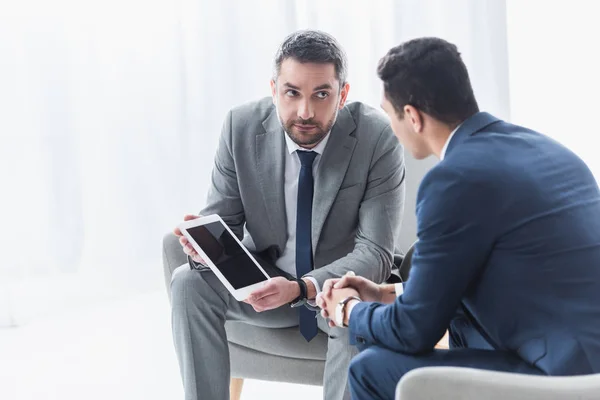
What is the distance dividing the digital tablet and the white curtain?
1.43m

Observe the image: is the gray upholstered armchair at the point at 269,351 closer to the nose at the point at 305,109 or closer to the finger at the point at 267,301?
the finger at the point at 267,301

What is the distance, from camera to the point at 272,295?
1893 mm

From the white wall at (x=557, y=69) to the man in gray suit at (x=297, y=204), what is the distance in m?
1.58

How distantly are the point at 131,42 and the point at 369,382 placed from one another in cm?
228

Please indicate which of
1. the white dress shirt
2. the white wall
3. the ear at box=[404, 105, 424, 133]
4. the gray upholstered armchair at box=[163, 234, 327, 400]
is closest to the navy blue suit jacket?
the ear at box=[404, 105, 424, 133]

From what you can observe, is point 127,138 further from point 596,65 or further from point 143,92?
point 596,65

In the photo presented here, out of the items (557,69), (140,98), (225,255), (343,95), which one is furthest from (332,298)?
(557,69)

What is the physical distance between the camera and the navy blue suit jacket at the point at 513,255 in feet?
4.26

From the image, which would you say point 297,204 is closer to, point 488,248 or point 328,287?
point 328,287

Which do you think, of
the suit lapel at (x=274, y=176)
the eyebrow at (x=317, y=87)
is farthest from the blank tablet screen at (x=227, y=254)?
the eyebrow at (x=317, y=87)

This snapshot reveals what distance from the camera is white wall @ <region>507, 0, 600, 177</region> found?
3.43 meters

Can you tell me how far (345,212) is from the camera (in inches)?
82.5

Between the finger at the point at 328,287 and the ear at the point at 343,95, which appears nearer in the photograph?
the finger at the point at 328,287

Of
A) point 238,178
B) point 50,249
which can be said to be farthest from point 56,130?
point 238,178
